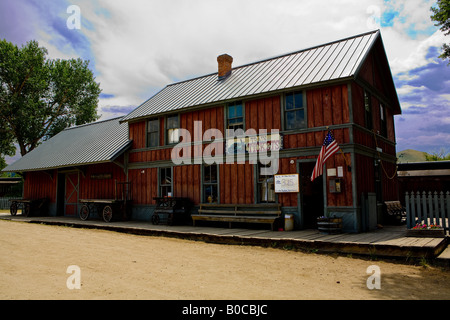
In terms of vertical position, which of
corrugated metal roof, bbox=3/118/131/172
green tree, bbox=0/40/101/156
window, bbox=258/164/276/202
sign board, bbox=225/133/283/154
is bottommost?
window, bbox=258/164/276/202

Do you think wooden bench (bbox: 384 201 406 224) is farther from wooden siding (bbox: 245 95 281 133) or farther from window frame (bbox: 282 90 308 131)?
wooden siding (bbox: 245 95 281 133)

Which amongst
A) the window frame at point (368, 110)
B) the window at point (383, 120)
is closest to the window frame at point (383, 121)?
the window at point (383, 120)

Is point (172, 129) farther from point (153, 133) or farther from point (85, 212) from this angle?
point (85, 212)

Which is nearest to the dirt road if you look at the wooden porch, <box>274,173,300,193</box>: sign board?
the wooden porch

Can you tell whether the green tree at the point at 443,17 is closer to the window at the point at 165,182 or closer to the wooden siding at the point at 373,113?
the wooden siding at the point at 373,113

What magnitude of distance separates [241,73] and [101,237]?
384 inches

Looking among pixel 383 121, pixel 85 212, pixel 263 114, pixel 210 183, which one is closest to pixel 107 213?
pixel 85 212

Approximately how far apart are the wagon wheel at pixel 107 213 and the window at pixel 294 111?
377 inches

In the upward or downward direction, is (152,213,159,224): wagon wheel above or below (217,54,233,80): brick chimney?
below

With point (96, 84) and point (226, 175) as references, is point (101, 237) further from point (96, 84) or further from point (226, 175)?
point (96, 84)

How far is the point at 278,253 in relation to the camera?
9.41 m

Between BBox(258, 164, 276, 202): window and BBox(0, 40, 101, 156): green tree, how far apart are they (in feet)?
107

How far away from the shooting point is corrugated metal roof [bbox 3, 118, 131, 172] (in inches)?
728

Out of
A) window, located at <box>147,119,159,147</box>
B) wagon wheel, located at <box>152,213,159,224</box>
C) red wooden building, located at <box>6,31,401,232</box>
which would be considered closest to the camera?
red wooden building, located at <box>6,31,401,232</box>
